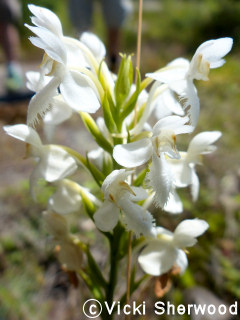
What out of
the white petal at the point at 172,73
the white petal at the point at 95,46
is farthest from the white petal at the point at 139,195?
the white petal at the point at 95,46

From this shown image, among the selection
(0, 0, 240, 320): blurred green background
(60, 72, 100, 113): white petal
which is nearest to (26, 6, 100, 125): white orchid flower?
(60, 72, 100, 113): white petal

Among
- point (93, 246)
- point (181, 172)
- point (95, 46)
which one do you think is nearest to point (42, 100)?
point (95, 46)

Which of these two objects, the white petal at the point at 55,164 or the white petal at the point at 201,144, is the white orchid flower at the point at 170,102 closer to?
the white petal at the point at 201,144

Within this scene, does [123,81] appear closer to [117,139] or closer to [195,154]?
[117,139]

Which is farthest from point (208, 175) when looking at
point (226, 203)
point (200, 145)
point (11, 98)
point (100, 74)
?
point (11, 98)

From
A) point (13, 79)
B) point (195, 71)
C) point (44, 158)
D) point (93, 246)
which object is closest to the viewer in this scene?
point (195, 71)

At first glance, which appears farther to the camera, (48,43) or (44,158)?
(44,158)
